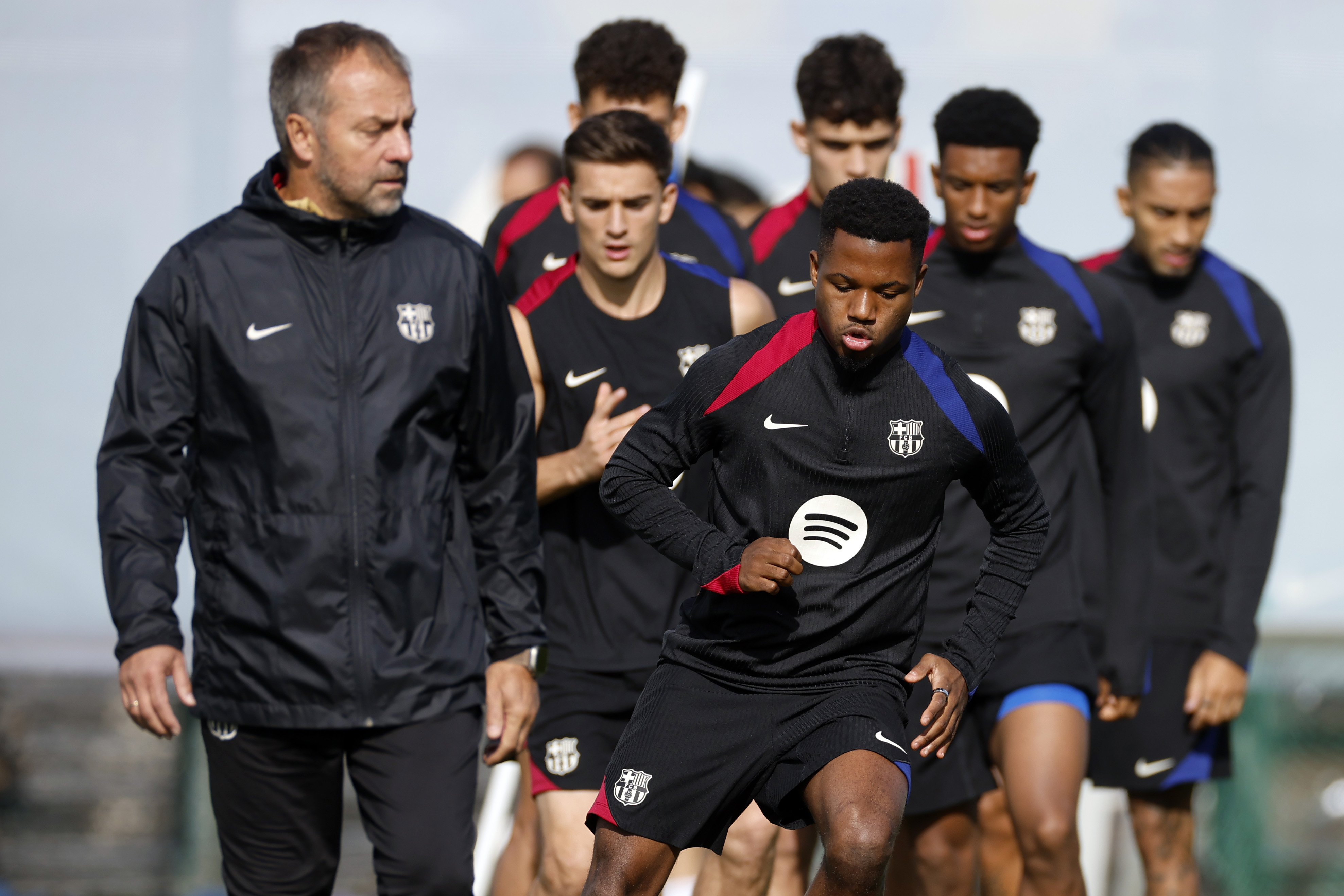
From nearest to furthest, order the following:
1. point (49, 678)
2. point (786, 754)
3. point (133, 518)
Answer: point (786, 754)
point (133, 518)
point (49, 678)

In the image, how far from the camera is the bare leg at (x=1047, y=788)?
15.2 ft

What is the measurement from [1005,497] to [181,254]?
198 cm

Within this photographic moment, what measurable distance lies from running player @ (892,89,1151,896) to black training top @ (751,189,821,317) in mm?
380

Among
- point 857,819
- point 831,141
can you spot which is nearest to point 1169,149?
point 831,141

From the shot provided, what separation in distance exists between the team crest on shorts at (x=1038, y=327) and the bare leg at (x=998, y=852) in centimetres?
143

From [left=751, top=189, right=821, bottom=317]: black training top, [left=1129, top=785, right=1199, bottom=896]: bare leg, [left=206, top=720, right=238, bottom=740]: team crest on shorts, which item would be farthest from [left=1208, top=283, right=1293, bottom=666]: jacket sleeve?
[left=206, top=720, right=238, bottom=740]: team crest on shorts

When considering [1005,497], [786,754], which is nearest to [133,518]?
[786,754]

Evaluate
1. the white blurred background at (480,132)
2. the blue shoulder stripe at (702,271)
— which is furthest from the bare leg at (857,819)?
the white blurred background at (480,132)

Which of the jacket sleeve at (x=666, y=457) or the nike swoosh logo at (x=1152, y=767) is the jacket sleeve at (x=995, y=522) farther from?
the nike swoosh logo at (x=1152, y=767)

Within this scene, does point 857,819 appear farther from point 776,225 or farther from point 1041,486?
point 776,225

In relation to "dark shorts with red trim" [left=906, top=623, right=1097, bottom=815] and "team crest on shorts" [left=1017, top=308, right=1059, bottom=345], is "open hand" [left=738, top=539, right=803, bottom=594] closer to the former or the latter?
"dark shorts with red trim" [left=906, top=623, right=1097, bottom=815]

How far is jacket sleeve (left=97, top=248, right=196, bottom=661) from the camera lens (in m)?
3.83

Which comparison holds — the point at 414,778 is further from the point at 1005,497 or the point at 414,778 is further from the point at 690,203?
the point at 690,203

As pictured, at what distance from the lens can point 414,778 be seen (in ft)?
13.0
